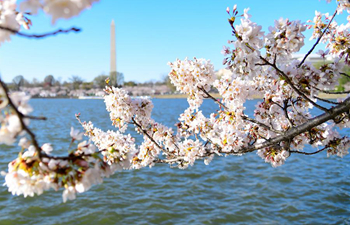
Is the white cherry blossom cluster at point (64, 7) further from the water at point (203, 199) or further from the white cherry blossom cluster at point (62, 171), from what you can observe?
the water at point (203, 199)

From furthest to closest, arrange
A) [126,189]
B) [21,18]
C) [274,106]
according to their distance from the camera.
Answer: [126,189] → [274,106] → [21,18]

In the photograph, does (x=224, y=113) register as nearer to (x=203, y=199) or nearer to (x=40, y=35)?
(x=40, y=35)

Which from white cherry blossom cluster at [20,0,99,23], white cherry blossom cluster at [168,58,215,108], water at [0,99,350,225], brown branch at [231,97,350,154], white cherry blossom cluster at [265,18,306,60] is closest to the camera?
white cherry blossom cluster at [20,0,99,23]

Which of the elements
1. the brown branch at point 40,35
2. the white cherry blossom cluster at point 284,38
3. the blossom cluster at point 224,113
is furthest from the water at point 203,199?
the brown branch at point 40,35

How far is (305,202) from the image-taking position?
7090 mm

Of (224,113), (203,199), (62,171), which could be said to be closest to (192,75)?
(224,113)

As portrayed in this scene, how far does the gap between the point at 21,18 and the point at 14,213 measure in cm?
574

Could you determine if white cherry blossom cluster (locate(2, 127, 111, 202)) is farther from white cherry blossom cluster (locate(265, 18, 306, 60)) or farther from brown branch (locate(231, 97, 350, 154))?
brown branch (locate(231, 97, 350, 154))

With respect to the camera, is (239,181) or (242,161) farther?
(242,161)

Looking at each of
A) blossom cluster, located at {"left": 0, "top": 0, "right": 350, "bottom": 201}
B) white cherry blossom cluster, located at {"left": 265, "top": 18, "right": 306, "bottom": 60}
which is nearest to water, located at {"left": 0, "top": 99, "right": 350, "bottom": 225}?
blossom cluster, located at {"left": 0, "top": 0, "right": 350, "bottom": 201}

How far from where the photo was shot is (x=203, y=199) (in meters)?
7.31

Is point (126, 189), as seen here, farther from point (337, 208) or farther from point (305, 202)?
point (337, 208)

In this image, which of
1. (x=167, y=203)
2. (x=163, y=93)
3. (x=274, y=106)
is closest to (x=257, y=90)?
(x=274, y=106)

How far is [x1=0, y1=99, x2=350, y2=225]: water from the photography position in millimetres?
6277
